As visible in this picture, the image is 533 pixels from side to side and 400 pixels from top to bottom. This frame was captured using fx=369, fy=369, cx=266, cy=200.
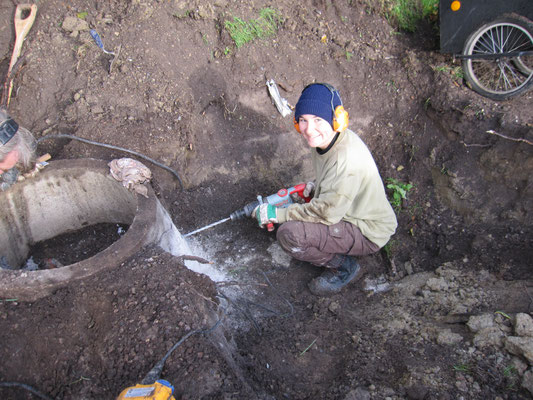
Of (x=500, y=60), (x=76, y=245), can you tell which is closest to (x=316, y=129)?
(x=500, y=60)

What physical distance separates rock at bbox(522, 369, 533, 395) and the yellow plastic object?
6.71 feet

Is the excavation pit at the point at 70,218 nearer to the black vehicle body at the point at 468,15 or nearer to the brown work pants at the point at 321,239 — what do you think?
the brown work pants at the point at 321,239

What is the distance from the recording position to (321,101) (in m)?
2.62

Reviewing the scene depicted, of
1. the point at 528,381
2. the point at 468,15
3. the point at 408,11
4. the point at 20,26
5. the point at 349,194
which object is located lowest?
the point at 528,381

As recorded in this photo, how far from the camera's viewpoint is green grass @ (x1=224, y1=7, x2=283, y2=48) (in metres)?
4.23

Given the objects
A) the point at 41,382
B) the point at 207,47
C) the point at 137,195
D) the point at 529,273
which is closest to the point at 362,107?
the point at 207,47

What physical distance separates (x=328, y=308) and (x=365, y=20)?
358cm

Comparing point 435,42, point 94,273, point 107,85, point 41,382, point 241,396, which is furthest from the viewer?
point 435,42

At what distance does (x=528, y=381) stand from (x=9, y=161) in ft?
12.8

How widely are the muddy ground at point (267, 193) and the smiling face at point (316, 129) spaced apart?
1318mm

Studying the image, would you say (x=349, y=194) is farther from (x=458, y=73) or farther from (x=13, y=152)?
(x=13, y=152)

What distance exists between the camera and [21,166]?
3.10 m

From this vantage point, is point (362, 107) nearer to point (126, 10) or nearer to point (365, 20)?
point (365, 20)

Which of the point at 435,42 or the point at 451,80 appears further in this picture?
the point at 435,42
